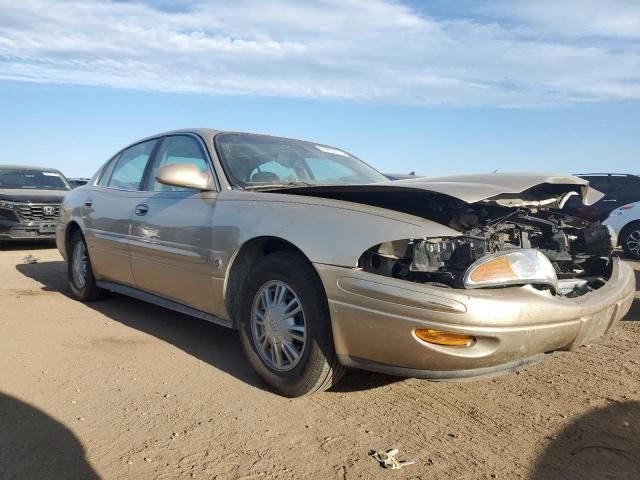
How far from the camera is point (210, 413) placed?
2.92 meters

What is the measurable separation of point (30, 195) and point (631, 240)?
1033 centimetres

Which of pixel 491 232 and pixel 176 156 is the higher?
pixel 176 156

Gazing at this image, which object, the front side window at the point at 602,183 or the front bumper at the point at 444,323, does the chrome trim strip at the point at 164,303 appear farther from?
the front side window at the point at 602,183

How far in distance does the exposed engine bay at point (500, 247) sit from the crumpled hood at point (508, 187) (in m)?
0.11

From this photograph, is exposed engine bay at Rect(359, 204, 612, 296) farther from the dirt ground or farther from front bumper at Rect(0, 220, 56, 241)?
front bumper at Rect(0, 220, 56, 241)

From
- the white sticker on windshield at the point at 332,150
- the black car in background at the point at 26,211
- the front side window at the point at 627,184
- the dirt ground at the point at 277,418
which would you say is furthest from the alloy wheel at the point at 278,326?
the front side window at the point at 627,184

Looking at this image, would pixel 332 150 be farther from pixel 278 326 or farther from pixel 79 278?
pixel 79 278

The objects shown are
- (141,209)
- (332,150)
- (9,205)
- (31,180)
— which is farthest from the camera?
(31,180)

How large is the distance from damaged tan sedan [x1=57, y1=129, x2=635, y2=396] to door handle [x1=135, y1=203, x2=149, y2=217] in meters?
0.04

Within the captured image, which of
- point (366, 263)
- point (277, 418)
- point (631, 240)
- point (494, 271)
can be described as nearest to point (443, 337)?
point (494, 271)

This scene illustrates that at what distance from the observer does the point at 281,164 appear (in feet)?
13.5

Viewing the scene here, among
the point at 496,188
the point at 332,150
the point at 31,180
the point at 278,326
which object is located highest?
the point at 332,150

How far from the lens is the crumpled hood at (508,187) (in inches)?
109

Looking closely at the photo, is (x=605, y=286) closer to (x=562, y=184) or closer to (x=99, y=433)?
(x=562, y=184)
